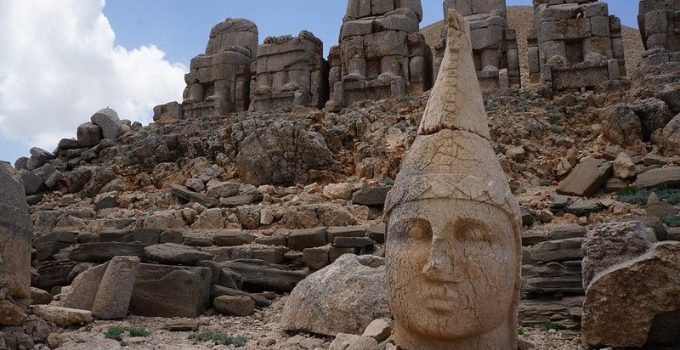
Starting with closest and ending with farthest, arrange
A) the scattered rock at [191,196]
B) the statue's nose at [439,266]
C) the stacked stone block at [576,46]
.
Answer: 1. the statue's nose at [439,266]
2. the scattered rock at [191,196]
3. the stacked stone block at [576,46]

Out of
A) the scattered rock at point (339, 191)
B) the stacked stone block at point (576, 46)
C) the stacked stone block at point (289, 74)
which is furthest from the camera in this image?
the stacked stone block at point (289, 74)

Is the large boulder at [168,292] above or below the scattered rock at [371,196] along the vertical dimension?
below

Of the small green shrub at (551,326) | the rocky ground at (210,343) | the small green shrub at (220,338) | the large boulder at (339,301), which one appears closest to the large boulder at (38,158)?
the rocky ground at (210,343)

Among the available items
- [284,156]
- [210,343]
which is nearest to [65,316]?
[210,343]

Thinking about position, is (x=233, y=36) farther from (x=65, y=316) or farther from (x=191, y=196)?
(x=65, y=316)

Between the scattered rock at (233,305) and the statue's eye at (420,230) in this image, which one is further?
the scattered rock at (233,305)

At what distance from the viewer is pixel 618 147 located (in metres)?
11.8

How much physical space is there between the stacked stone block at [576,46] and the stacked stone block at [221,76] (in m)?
9.20

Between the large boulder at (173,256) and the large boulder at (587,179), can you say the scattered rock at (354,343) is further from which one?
the large boulder at (587,179)

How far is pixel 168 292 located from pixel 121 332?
45.1 inches

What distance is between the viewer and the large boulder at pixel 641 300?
15.9 ft

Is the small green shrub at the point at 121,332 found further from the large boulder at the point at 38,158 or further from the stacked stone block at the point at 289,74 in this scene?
the large boulder at the point at 38,158

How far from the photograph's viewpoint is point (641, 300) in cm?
492

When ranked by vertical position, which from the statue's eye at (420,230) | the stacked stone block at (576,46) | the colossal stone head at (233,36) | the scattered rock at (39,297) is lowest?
the scattered rock at (39,297)
